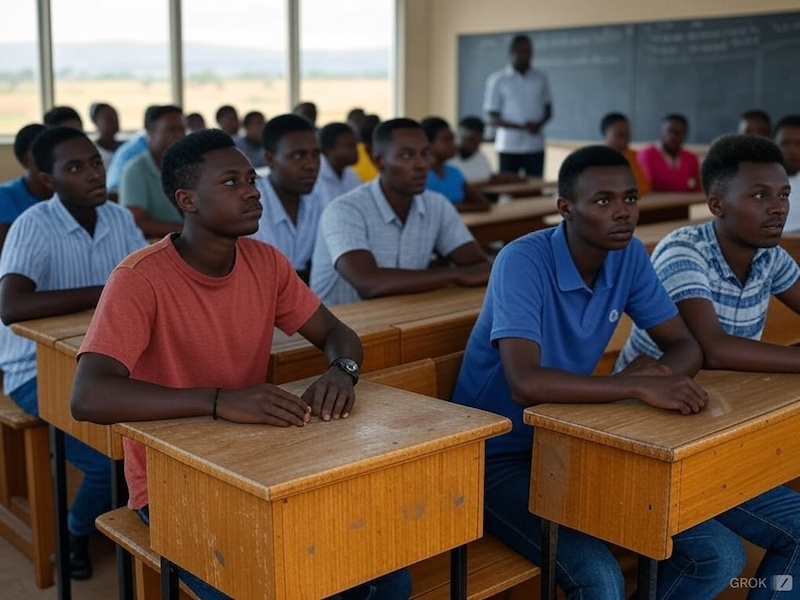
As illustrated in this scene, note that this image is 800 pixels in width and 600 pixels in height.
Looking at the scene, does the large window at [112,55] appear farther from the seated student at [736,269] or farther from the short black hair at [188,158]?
the seated student at [736,269]

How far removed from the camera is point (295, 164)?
11.4 feet

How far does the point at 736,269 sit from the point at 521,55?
19.2 ft

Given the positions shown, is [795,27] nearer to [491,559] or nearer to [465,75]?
[465,75]

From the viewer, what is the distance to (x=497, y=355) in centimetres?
220

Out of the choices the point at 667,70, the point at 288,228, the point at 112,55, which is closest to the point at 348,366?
the point at 288,228

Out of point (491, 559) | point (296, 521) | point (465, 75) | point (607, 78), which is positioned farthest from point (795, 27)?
point (296, 521)

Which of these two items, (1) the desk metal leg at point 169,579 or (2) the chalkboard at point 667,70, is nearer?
(1) the desk metal leg at point 169,579

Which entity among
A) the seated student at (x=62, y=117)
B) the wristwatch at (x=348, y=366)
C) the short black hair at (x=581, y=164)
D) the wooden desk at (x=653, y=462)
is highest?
the seated student at (x=62, y=117)

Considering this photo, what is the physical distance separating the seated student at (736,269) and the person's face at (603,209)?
278 mm

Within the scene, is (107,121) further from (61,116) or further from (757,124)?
(757,124)

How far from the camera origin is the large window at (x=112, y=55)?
8297 millimetres

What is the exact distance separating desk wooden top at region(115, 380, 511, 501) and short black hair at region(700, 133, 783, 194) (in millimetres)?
1057

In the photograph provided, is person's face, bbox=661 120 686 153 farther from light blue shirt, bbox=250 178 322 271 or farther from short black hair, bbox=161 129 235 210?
short black hair, bbox=161 129 235 210

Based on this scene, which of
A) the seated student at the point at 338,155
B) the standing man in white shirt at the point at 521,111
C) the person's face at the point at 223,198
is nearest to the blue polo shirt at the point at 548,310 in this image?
the person's face at the point at 223,198
